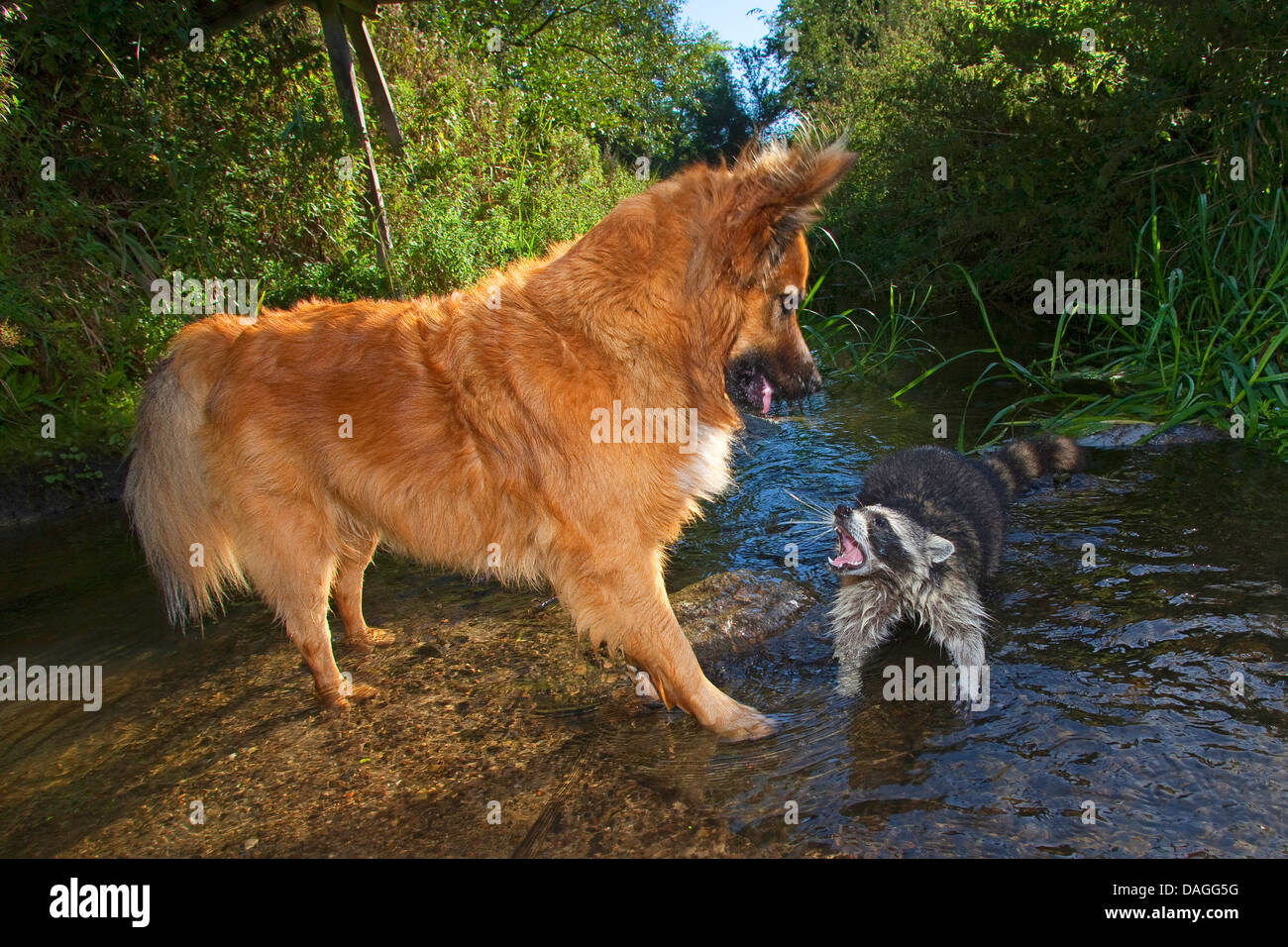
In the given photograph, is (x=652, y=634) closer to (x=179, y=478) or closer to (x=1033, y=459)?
(x=179, y=478)

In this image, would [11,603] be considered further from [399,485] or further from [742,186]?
[742,186]

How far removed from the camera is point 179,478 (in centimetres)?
388

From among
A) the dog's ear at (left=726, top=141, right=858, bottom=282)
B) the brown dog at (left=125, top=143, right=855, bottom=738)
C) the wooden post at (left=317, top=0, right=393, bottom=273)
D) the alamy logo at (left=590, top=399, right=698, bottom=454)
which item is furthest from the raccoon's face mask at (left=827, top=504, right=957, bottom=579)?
the wooden post at (left=317, top=0, right=393, bottom=273)

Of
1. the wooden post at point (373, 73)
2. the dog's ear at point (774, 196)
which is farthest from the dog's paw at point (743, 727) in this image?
the wooden post at point (373, 73)

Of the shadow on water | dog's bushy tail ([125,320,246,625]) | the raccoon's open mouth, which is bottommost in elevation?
the shadow on water

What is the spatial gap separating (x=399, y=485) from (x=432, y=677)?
1222 mm

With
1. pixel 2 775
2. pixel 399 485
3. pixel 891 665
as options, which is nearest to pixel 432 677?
pixel 399 485

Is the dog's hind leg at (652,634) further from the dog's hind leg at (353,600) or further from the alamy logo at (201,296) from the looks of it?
the alamy logo at (201,296)

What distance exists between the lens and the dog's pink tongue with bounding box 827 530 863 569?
13.7ft

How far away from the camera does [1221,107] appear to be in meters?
7.40

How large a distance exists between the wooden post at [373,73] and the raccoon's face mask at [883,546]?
25.3 feet

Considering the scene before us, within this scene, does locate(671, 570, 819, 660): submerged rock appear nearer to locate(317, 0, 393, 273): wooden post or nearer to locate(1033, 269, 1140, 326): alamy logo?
locate(1033, 269, 1140, 326): alamy logo

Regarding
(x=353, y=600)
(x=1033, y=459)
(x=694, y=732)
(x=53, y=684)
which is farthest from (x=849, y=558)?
(x=53, y=684)

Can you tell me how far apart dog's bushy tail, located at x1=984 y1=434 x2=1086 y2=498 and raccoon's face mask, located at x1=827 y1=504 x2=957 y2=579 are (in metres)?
1.93
